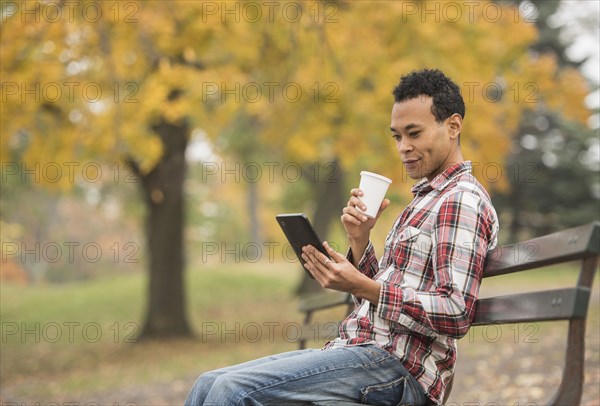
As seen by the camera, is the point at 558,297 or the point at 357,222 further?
the point at 357,222

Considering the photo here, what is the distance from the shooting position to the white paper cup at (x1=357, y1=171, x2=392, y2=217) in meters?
2.54

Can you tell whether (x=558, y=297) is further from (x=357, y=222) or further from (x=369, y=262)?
(x=369, y=262)

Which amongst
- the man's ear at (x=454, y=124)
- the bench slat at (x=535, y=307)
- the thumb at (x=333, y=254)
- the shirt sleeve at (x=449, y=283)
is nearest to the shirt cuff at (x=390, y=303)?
the shirt sleeve at (x=449, y=283)

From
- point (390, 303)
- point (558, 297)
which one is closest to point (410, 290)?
point (390, 303)

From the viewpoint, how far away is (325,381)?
243 centimetres

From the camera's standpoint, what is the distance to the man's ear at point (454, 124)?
267 cm

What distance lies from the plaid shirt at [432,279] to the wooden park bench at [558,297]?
8 cm

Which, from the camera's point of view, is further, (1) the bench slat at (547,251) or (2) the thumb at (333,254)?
(2) the thumb at (333,254)

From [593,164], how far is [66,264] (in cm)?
2518

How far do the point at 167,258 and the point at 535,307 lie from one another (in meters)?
11.1

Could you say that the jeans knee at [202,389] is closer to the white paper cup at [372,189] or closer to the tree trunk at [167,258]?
the white paper cup at [372,189]

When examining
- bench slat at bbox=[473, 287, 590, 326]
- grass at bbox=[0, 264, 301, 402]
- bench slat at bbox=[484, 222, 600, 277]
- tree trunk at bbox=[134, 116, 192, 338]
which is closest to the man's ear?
bench slat at bbox=[484, 222, 600, 277]

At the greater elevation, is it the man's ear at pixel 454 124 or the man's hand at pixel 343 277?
the man's ear at pixel 454 124

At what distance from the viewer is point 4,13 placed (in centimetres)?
772
